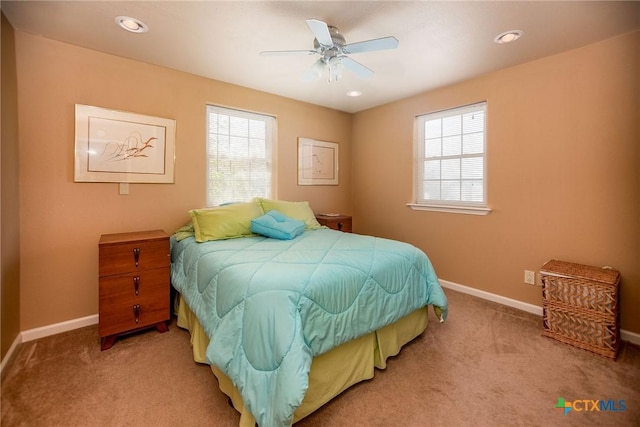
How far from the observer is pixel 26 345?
216 cm

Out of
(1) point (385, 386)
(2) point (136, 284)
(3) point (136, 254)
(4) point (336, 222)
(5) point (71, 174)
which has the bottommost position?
(1) point (385, 386)

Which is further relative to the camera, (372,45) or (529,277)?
(529,277)

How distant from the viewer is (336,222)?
3.76 m

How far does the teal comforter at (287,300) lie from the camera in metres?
1.29

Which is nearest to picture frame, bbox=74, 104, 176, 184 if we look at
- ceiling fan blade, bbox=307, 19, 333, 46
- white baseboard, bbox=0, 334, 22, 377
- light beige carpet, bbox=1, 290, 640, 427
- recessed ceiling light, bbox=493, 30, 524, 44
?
white baseboard, bbox=0, 334, 22, 377

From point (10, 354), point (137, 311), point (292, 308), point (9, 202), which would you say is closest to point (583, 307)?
point (292, 308)

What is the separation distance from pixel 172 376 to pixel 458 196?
3.16 m

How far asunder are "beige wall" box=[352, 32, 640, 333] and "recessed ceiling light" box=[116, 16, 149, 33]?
2530 mm

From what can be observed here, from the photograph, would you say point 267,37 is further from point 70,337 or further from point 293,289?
point 70,337

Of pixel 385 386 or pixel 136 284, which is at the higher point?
pixel 136 284

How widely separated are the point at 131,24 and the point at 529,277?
392cm

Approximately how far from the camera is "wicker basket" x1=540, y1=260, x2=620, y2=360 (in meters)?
2.02

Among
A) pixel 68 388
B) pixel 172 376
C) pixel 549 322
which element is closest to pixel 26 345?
pixel 68 388

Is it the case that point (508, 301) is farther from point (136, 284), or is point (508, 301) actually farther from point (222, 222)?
point (136, 284)
